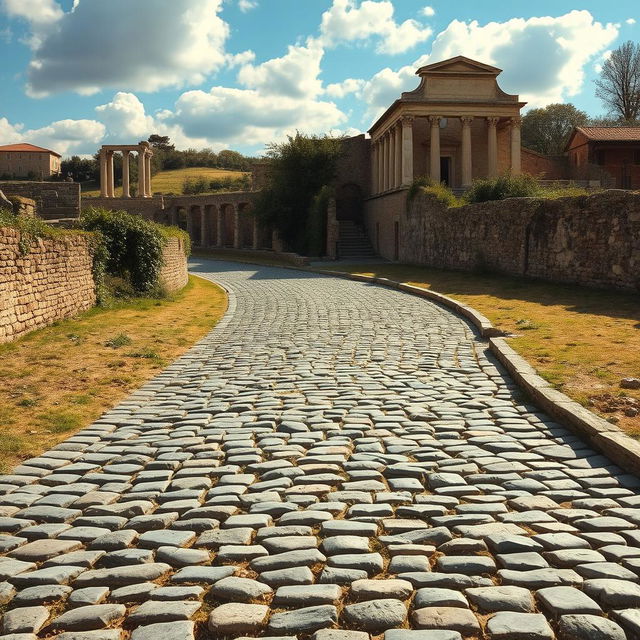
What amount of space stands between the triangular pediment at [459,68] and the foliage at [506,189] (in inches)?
574

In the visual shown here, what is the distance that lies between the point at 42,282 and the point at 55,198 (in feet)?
30.3

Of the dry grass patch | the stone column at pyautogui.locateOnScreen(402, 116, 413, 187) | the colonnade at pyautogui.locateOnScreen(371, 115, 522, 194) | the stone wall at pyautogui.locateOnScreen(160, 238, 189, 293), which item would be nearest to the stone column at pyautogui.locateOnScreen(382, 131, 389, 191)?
the colonnade at pyautogui.locateOnScreen(371, 115, 522, 194)

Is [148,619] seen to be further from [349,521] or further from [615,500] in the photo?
[615,500]

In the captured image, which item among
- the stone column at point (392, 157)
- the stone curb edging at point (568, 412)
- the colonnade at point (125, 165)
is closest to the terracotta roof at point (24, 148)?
the colonnade at point (125, 165)

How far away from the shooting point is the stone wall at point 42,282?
40.0 feet

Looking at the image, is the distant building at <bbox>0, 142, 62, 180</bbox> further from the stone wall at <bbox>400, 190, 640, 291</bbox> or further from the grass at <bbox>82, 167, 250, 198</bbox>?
the stone wall at <bbox>400, 190, 640, 291</bbox>

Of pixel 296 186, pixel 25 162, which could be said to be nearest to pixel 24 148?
pixel 25 162

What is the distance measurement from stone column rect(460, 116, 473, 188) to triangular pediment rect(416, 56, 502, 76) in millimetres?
2745

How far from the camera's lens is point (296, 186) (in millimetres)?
46562

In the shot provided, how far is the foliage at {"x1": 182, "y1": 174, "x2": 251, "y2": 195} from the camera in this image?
81562mm

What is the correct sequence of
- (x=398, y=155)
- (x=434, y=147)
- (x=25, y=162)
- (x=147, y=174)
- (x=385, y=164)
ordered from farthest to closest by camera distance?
(x=25, y=162) < (x=147, y=174) < (x=385, y=164) < (x=398, y=155) < (x=434, y=147)

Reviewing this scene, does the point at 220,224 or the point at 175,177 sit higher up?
the point at 175,177

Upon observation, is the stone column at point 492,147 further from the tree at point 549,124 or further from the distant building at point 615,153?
the tree at point 549,124

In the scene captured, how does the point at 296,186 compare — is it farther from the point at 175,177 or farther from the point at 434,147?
the point at 175,177
